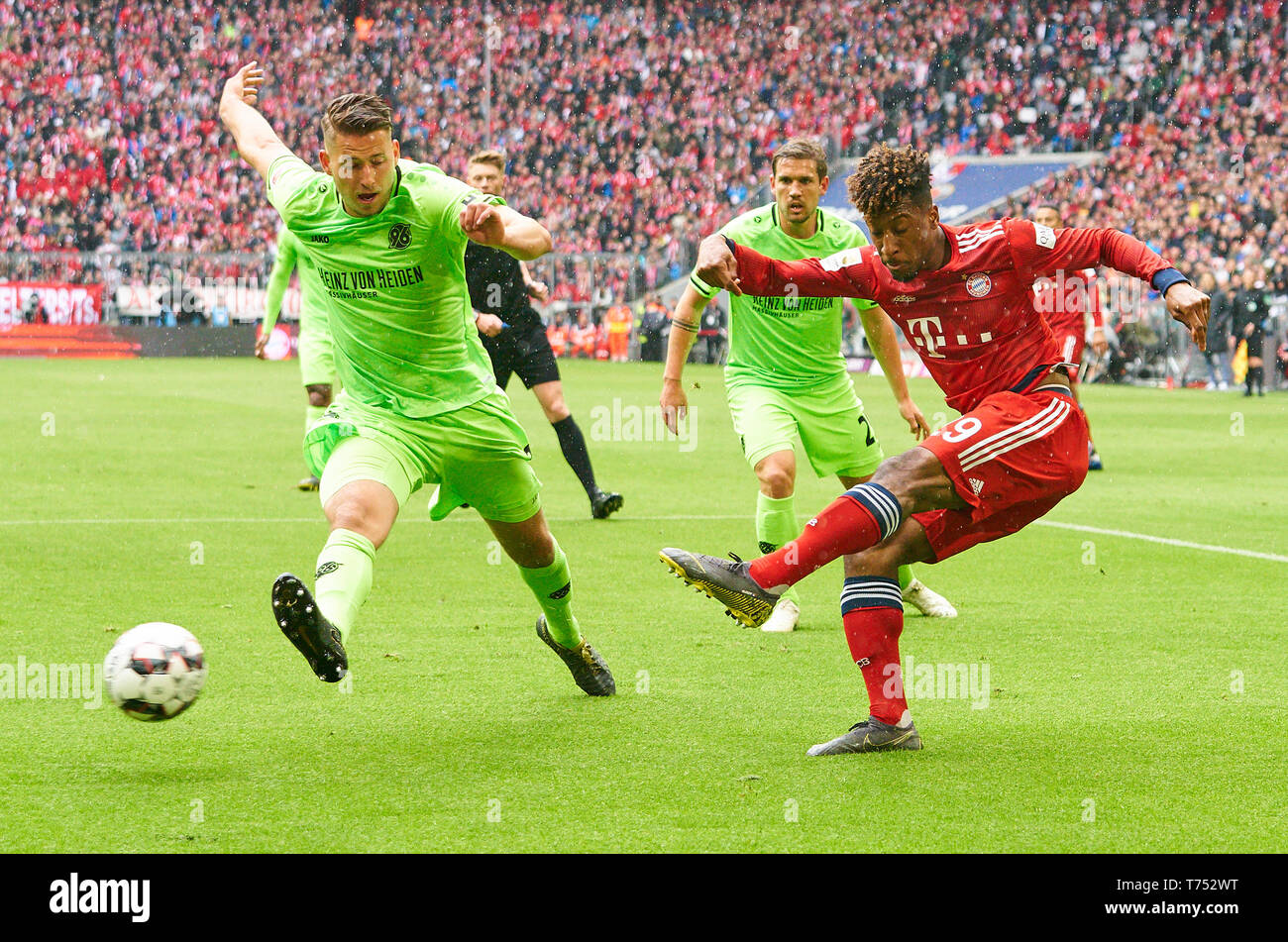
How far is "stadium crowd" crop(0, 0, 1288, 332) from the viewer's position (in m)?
36.7

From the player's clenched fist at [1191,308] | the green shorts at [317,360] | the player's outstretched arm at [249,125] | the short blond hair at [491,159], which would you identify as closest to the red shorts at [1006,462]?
the player's clenched fist at [1191,308]

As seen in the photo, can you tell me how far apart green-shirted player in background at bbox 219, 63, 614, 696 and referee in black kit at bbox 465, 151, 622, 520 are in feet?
16.1

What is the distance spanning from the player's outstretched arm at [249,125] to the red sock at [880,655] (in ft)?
8.62

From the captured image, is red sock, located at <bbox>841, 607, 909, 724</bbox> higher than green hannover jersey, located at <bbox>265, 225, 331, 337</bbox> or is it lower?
higher

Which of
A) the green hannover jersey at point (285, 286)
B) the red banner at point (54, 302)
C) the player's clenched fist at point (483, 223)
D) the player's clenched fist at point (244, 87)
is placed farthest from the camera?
the red banner at point (54, 302)

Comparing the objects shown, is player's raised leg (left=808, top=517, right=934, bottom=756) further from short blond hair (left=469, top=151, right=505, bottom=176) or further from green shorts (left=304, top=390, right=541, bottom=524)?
short blond hair (left=469, top=151, right=505, bottom=176)

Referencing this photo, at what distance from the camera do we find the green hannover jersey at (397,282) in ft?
17.4

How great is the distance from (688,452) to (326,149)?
37.3 feet

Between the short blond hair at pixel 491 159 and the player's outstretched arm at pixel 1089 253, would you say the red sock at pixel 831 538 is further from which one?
the short blond hair at pixel 491 159

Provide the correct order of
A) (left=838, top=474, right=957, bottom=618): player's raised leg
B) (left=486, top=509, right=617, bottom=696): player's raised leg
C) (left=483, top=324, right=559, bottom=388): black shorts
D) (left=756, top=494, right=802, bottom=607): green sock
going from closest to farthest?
(left=486, top=509, right=617, bottom=696): player's raised leg → (left=756, top=494, right=802, bottom=607): green sock → (left=838, top=474, right=957, bottom=618): player's raised leg → (left=483, top=324, right=559, bottom=388): black shorts

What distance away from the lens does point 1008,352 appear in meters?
5.38

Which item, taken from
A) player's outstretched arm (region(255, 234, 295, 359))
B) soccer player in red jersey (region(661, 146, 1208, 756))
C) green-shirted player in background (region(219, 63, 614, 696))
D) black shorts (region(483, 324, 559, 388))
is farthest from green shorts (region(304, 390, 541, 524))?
player's outstretched arm (region(255, 234, 295, 359))
